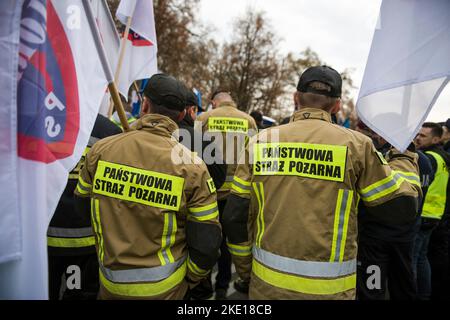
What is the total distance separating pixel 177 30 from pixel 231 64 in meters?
7.86

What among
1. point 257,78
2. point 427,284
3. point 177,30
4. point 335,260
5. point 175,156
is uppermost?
point 177,30

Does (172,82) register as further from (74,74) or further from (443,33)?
(443,33)

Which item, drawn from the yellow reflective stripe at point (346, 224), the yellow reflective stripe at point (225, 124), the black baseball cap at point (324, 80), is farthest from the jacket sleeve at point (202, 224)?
the yellow reflective stripe at point (225, 124)

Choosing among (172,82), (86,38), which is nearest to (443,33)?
(172,82)

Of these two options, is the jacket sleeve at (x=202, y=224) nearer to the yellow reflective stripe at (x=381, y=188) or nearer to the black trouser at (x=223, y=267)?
the yellow reflective stripe at (x=381, y=188)

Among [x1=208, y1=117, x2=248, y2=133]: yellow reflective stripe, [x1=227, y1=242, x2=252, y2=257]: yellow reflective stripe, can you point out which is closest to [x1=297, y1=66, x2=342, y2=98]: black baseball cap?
[x1=227, y1=242, x2=252, y2=257]: yellow reflective stripe

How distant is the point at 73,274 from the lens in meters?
2.77

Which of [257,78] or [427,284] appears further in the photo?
[257,78]

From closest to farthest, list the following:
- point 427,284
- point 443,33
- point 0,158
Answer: point 0,158, point 443,33, point 427,284

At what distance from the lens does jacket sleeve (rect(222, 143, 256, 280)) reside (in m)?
2.19

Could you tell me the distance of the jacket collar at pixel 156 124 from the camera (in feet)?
6.98

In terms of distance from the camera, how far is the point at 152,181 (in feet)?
6.43

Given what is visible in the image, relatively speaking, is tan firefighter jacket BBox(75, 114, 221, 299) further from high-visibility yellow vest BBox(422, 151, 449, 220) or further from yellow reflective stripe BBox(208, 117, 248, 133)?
high-visibility yellow vest BBox(422, 151, 449, 220)

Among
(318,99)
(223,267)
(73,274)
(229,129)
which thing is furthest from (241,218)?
(229,129)
